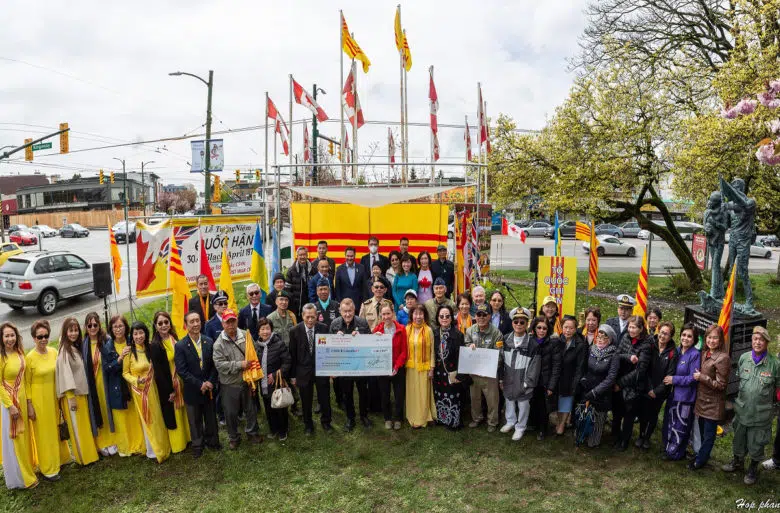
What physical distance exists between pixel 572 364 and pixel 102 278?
8086 mm

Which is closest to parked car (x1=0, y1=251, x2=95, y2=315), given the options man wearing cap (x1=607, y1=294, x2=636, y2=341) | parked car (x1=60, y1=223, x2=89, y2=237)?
man wearing cap (x1=607, y1=294, x2=636, y2=341)

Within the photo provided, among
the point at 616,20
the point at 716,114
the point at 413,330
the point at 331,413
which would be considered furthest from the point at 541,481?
the point at 616,20

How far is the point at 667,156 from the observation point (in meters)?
14.4

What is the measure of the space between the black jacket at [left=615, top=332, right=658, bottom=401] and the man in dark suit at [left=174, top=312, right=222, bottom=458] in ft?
15.8

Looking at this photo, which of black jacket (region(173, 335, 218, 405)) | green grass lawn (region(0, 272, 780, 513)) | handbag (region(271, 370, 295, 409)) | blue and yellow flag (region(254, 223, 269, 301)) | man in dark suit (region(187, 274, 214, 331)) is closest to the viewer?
green grass lawn (region(0, 272, 780, 513))

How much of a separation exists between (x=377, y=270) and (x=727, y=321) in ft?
16.4

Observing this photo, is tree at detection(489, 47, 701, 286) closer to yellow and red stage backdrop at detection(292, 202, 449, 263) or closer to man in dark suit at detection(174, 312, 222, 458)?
yellow and red stage backdrop at detection(292, 202, 449, 263)

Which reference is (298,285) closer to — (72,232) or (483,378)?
(483,378)

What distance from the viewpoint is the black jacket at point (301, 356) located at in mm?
6559

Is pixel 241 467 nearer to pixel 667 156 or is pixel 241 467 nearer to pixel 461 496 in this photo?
pixel 461 496

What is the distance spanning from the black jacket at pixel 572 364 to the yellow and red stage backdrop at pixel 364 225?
618 centimetres

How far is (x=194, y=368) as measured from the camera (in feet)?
19.6

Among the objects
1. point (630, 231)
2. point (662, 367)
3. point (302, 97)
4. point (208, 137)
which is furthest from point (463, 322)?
point (630, 231)

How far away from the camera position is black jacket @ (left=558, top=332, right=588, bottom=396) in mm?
6297
